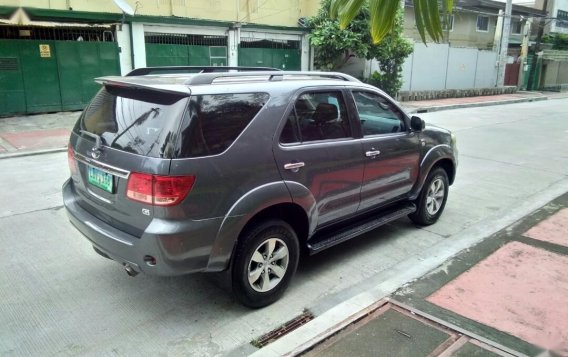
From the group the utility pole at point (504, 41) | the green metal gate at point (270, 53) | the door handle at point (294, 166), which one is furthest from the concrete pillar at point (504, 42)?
the door handle at point (294, 166)

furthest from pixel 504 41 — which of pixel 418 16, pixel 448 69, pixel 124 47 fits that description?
pixel 418 16

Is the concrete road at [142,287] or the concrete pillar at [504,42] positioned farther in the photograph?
the concrete pillar at [504,42]

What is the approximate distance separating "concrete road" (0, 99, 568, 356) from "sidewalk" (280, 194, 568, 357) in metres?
0.39

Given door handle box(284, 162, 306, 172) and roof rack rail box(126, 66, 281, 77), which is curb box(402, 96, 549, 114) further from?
door handle box(284, 162, 306, 172)

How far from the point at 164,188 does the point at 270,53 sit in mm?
15707

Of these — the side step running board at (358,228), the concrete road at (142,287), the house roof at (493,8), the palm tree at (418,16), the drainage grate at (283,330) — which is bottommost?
the drainage grate at (283,330)

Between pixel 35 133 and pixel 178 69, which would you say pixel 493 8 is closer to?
pixel 35 133

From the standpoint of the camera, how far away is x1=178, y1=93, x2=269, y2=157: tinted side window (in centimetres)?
300

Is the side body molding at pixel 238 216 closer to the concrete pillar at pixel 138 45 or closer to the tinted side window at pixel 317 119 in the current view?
the tinted side window at pixel 317 119

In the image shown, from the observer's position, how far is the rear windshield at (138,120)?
298 cm

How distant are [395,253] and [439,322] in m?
1.37

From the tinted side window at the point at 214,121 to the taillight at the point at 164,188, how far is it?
0.17 meters

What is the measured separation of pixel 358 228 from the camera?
4.33 m

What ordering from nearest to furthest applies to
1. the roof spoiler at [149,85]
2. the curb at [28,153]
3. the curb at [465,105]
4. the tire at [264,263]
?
the roof spoiler at [149,85] → the tire at [264,263] → the curb at [28,153] → the curb at [465,105]
